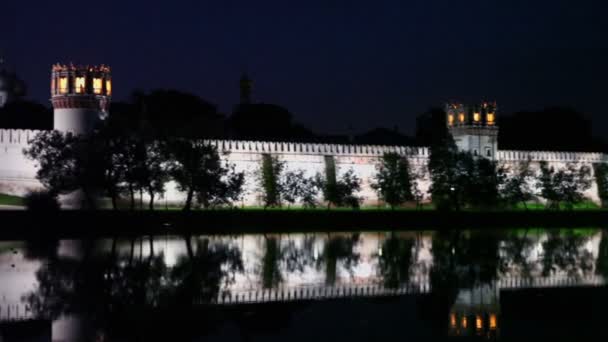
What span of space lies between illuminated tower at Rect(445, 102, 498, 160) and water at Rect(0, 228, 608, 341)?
33.3 m

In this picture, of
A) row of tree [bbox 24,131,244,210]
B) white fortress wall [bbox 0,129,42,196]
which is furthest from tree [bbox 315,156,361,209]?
white fortress wall [bbox 0,129,42,196]

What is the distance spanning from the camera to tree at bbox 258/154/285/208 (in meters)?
50.0

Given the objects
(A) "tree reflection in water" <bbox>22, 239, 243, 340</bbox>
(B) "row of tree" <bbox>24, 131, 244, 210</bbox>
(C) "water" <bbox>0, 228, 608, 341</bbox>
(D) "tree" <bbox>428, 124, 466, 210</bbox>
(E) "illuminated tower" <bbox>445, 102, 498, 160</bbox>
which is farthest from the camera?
(E) "illuminated tower" <bbox>445, 102, 498, 160</bbox>

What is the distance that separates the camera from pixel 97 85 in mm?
46094

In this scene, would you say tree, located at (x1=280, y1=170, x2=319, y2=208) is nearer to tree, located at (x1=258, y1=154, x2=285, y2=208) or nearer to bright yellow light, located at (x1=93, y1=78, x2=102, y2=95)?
tree, located at (x1=258, y1=154, x2=285, y2=208)

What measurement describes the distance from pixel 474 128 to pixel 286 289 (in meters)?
46.0

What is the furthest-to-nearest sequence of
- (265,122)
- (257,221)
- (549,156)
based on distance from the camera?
1. (265,122)
2. (549,156)
3. (257,221)

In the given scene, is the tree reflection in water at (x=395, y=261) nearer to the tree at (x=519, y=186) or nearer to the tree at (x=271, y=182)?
the tree at (x=271, y=182)

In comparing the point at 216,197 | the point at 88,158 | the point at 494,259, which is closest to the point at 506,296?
the point at 494,259

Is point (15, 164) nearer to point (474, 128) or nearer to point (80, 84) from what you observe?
point (80, 84)

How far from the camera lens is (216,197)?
4516 centimetres

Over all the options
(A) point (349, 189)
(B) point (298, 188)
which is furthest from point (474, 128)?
A: (B) point (298, 188)

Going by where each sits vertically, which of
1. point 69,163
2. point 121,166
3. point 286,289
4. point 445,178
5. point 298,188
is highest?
point 69,163

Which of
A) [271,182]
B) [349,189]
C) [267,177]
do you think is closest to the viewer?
[271,182]
